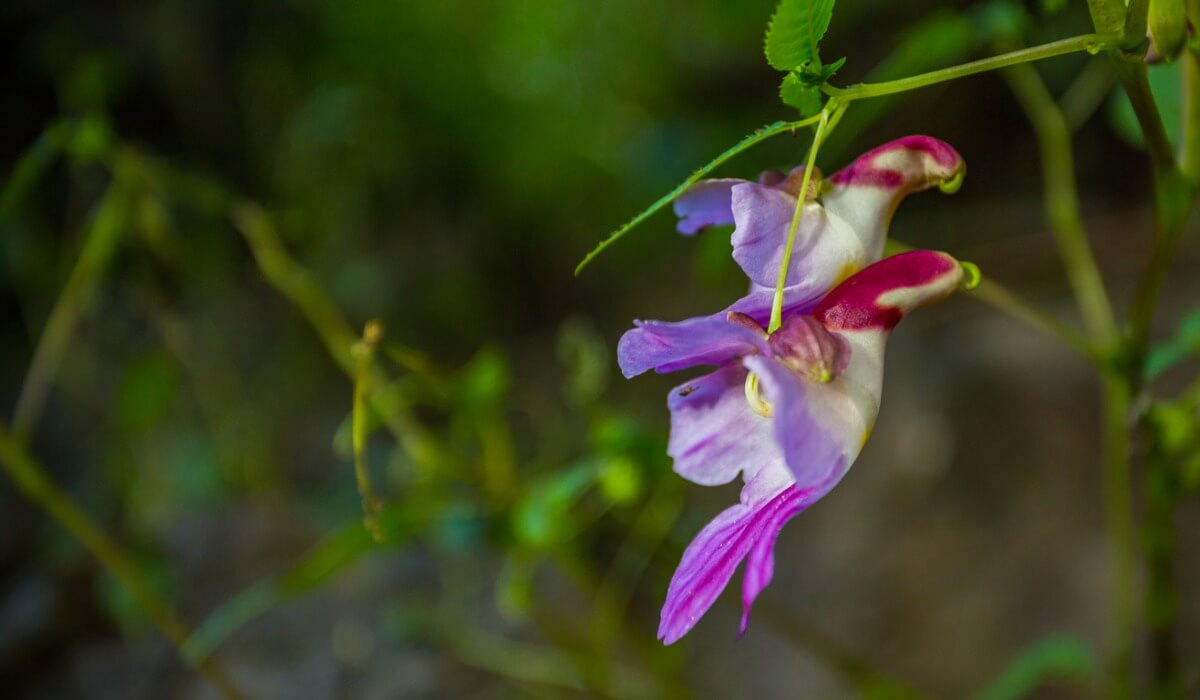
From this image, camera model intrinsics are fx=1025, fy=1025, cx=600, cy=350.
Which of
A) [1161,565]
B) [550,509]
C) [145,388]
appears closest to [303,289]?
[145,388]

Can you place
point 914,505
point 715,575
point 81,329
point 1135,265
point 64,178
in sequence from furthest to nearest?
1. point 64,178
2. point 81,329
3. point 1135,265
4. point 914,505
5. point 715,575

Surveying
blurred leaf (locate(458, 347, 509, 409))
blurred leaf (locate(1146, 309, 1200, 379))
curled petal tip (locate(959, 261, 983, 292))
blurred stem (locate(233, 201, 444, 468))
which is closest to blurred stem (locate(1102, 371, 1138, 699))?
blurred leaf (locate(1146, 309, 1200, 379))

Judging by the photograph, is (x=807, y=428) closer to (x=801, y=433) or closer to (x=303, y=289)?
(x=801, y=433)

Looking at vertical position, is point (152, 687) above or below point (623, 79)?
below

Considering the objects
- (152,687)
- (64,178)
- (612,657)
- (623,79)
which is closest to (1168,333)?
(612,657)

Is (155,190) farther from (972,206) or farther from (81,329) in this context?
(972,206)

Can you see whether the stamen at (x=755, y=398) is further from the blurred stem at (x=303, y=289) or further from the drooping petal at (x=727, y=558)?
the blurred stem at (x=303, y=289)

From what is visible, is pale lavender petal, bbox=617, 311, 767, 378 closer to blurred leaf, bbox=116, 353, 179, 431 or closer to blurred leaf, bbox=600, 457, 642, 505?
blurred leaf, bbox=600, 457, 642, 505

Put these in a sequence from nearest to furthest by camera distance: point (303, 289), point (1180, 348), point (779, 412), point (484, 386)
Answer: point (779, 412) < point (1180, 348) < point (484, 386) < point (303, 289)
